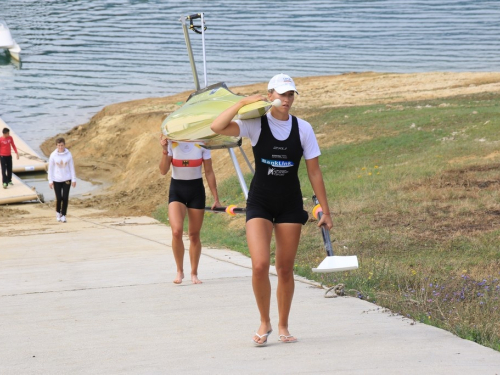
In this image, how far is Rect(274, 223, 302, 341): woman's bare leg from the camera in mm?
6105

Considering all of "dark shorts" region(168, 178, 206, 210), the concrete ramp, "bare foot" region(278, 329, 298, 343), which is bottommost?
the concrete ramp

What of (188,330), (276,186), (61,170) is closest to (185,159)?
(188,330)

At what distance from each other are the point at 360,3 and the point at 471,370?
5868cm

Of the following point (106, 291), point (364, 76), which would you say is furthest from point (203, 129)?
point (364, 76)

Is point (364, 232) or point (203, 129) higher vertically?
point (203, 129)

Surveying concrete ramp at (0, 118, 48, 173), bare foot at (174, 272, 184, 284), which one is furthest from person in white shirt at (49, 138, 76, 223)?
concrete ramp at (0, 118, 48, 173)

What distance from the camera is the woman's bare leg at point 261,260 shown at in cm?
601

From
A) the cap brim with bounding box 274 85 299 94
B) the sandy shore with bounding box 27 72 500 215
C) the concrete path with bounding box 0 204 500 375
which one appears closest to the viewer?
the concrete path with bounding box 0 204 500 375

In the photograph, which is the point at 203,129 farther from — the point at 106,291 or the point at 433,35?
the point at 433,35

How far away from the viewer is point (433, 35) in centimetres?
5047

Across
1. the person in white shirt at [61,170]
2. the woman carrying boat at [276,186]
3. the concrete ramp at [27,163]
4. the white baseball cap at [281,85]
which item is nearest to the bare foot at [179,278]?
the woman carrying boat at [276,186]

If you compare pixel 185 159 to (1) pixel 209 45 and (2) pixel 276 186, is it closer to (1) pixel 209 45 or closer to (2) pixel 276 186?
(2) pixel 276 186

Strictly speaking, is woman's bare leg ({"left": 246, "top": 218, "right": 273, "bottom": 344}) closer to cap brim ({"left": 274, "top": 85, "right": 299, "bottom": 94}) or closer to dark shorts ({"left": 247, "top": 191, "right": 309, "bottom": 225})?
dark shorts ({"left": 247, "top": 191, "right": 309, "bottom": 225})

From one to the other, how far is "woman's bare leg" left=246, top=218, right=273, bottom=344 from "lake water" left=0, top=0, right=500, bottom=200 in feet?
82.5
